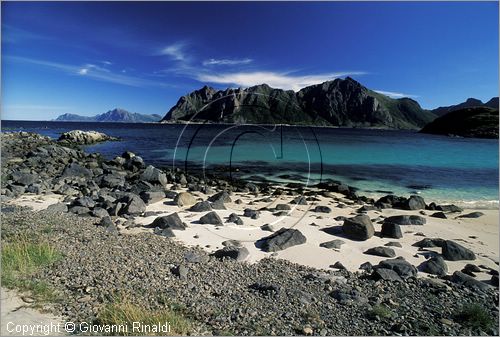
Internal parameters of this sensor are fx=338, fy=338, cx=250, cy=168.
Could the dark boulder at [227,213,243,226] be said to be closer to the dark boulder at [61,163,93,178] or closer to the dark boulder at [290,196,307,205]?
the dark boulder at [290,196,307,205]

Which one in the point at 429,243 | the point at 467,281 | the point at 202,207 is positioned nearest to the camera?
the point at 467,281

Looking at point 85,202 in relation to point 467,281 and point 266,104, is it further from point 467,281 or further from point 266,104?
point 467,281

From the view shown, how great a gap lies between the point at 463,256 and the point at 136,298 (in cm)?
1027

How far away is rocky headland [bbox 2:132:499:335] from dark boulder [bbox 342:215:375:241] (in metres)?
0.05

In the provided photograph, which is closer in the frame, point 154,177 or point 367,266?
point 367,266

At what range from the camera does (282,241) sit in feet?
38.2

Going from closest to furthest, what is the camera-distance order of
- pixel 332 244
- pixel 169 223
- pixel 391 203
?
pixel 332 244, pixel 169 223, pixel 391 203

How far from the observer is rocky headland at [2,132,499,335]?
7086 millimetres

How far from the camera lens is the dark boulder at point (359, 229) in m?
12.8

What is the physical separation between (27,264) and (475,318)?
34.1 ft

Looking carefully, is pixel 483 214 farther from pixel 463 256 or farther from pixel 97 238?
pixel 97 238

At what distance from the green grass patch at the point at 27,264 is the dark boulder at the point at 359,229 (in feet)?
32.4

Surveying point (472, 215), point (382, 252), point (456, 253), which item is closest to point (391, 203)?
point (472, 215)

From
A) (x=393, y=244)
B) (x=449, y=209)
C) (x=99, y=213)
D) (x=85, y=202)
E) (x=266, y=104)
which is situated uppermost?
(x=266, y=104)
